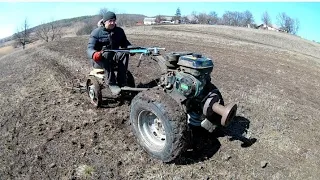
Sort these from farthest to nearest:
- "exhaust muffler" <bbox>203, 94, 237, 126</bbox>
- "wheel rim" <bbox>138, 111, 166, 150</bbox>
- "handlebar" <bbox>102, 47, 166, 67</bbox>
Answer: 1. "handlebar" <bbox>102, 47, 166, 67</bbox>
2. "wheel rim" <bbox>138, 111, 166, 150</bbox>
3. "exhaust muffler" <bbox>203, 94, 237, 126</bbox>

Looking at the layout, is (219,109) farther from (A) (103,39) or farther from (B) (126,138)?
(A) (103,39)

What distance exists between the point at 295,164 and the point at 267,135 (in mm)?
885

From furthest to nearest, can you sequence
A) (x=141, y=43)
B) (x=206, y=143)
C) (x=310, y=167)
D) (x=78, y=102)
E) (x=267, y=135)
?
(x=141, y=43) → (x=78, y=102) → (x=267, y=135) → (x=206, y=143) → (x=310, y=167)

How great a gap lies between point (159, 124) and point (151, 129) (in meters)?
0.23

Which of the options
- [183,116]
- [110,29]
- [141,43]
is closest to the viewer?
[183,116]

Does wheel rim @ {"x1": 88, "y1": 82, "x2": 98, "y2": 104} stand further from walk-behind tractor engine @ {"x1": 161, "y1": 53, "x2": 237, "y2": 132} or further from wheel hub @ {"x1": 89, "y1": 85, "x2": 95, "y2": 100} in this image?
walk-behind tractor engine @ {"x1": 161, "y1": 53, "x2": 237, "y2": 132}

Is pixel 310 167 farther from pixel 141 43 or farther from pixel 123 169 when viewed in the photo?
pixel 141 43

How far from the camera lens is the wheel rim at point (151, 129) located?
514cm

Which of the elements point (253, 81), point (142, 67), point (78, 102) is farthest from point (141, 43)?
point (78, 102)

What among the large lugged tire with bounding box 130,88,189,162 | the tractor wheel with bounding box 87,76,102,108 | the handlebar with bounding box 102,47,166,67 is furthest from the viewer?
the tractor wheel with bounding box 87,76,102,108

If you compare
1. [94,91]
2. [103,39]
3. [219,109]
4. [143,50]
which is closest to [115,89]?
[94,91]

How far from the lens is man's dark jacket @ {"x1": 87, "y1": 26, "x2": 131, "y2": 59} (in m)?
6.55

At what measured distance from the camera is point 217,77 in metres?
9.70

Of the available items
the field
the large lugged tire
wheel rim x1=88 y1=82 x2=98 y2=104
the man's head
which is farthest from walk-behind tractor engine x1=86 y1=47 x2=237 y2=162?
wheel rim x1=88 y1=82 x2=98 y2=104
